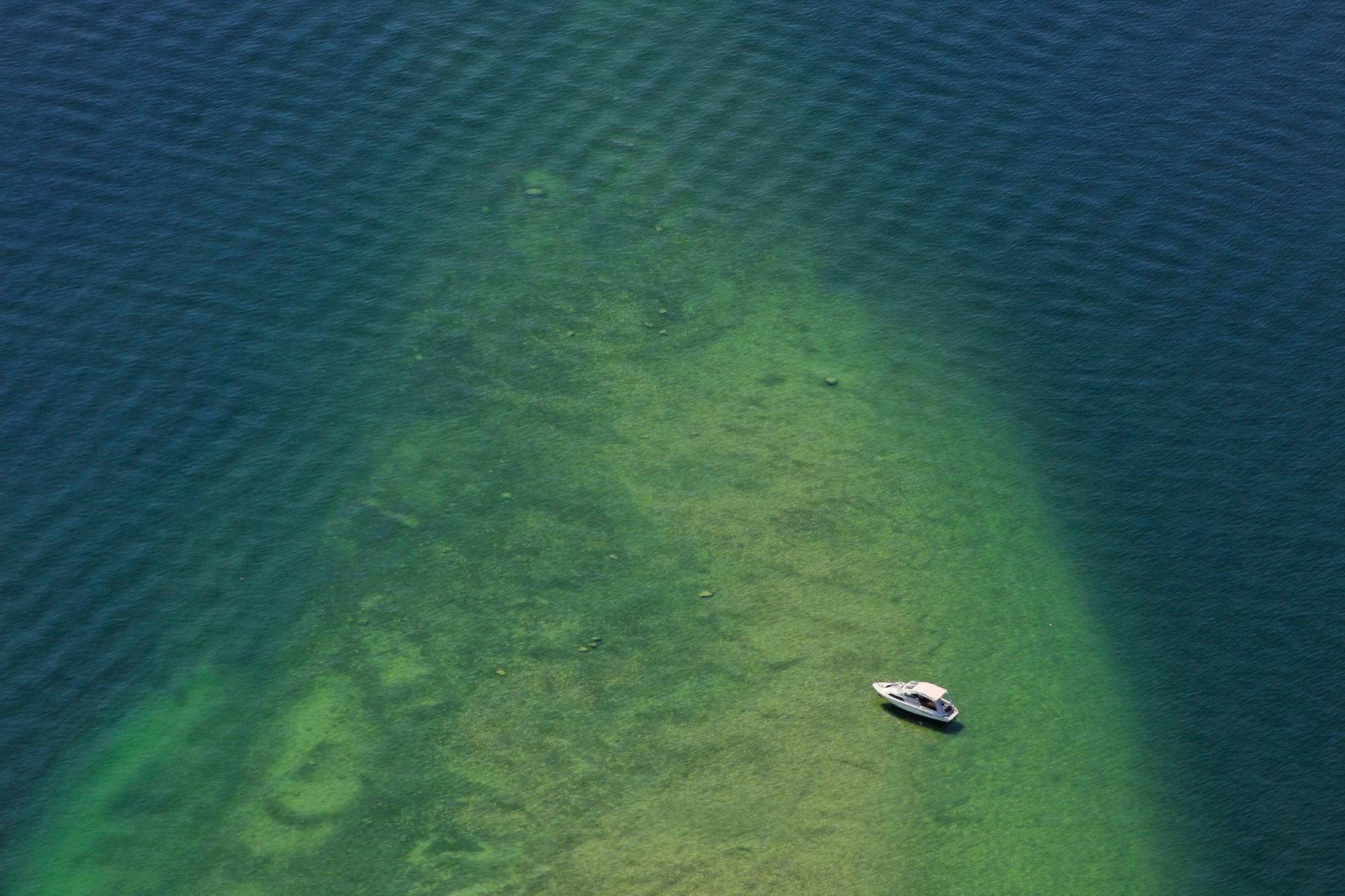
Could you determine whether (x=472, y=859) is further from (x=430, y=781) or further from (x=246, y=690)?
(x=246, y=690)

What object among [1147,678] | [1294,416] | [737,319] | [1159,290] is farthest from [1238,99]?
[1147,678]

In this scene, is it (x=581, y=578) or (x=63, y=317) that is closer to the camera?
(x=581, y=578)

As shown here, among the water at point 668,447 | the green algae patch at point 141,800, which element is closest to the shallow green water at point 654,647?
the green algae patch at point 141,800

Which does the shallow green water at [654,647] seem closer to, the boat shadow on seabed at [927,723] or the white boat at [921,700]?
the boat shadow on seabed at [927,723]

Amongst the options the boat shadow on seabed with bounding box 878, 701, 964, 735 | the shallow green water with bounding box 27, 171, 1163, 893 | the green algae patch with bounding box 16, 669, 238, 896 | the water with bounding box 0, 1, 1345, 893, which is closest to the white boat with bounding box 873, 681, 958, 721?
the boat shadow on seabed with bounding box 878, 701, 964, 735

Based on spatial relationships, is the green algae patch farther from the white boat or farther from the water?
the white boat
